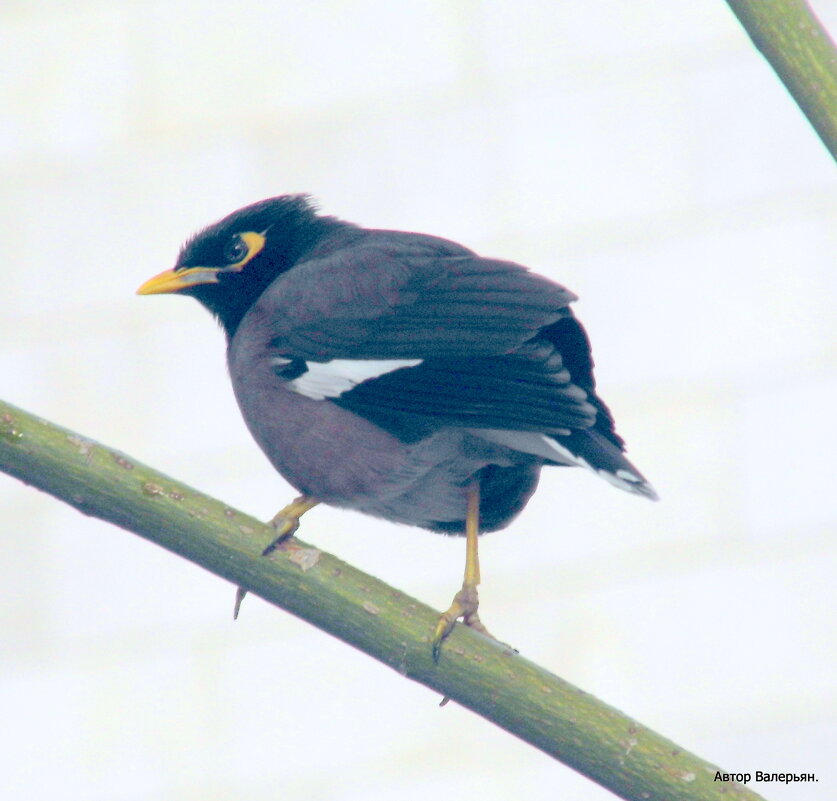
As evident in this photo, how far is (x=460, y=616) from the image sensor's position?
4.33ft

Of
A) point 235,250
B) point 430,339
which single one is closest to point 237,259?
point 235,250

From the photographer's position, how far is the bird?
1273 millimetres

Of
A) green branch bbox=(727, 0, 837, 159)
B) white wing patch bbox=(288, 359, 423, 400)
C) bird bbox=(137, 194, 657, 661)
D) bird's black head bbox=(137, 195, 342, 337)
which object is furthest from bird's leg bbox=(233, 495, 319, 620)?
green branch bbox=(727, 0, 837, 159)

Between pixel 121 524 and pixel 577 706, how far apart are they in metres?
0.49

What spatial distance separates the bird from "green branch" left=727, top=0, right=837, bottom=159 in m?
0.30

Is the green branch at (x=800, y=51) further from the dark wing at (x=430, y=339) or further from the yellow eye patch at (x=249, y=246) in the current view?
the yellow eye patch at (x=249, y=246)

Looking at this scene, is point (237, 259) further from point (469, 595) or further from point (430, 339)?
point (469, 595)

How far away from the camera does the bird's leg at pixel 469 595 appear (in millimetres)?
1192

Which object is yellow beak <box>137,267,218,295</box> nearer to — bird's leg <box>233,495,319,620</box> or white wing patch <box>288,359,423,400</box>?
white wing patch <box>288,359,423,400</box>

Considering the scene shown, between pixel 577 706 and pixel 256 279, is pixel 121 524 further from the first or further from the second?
pixel 256 279

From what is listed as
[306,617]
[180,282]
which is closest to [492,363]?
[306,617]

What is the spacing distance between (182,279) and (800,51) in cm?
90

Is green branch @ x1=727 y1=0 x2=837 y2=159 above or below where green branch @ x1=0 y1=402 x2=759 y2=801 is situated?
above

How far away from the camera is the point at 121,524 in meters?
1.20
